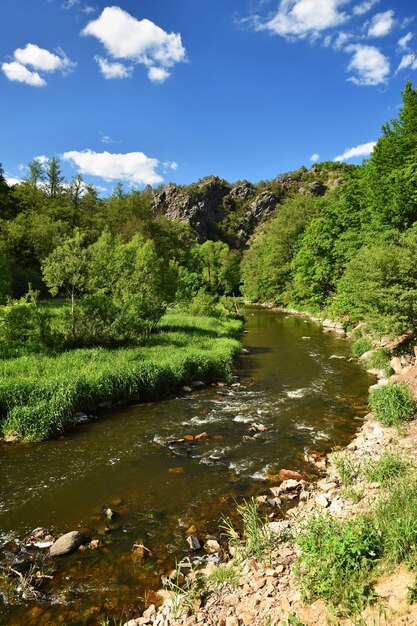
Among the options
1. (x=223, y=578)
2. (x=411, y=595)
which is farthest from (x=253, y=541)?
(x=411, y=595)

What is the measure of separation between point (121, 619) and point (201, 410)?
10647 mm

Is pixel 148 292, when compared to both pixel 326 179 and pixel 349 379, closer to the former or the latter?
pixel 349 379

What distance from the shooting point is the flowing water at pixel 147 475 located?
7.26m

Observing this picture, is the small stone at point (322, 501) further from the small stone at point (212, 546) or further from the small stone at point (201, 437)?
the small stone at point (201, 437)

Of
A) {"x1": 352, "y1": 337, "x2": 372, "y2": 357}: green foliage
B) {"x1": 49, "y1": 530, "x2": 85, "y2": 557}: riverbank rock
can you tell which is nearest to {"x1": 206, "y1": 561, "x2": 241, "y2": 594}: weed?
{"x1": 49, "y1": 530, "x2": 85, "y2": 557}: riverbank rock

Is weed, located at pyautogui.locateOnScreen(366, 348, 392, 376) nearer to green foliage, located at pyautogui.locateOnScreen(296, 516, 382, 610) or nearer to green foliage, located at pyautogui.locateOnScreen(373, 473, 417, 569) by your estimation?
green foliage, located at pyautogui.locateOnScreen(373, 473, 417, 569)

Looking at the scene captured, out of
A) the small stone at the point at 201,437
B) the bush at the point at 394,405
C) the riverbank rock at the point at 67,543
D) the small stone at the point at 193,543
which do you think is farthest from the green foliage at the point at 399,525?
the small stone at the point at 201,437

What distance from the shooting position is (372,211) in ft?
120

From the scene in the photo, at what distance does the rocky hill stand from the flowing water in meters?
134

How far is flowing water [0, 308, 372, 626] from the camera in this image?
726 centimetres

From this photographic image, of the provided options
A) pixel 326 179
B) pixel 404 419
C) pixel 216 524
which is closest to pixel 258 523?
pixel 216 524

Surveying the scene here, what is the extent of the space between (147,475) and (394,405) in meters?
9.32

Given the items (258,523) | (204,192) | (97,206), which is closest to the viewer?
(258,523)

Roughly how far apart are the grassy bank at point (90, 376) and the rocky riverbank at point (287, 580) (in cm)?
903
